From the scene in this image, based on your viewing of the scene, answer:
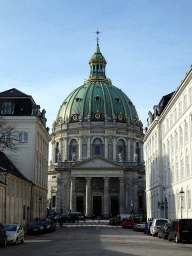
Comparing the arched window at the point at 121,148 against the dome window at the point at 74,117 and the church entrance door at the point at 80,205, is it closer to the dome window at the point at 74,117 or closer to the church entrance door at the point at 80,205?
the dome window at the point at 74,117

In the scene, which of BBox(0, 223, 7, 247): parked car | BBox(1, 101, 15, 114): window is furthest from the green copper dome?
BBox(0, 223, 7, 247): parked car

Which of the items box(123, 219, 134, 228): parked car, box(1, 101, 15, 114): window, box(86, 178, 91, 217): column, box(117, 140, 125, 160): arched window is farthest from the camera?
box(117, 140, 125, 160): arched window

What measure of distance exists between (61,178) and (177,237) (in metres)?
79.5

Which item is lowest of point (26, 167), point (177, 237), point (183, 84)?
point (177, 237)

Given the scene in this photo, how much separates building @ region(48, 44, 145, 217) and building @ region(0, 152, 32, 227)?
A: 45848 mm

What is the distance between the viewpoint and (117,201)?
102875 millimetres

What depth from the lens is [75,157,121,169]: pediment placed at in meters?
98.6

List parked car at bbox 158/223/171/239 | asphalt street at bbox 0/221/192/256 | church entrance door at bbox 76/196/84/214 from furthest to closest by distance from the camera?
1. church entrance door at bbox 76/196/84/214
2. parked car at bbox 158/223/171/239
3. asphalt street at bbox 0/221/192/256

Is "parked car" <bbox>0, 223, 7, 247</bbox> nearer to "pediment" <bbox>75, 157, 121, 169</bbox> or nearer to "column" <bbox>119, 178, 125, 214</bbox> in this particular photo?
"pediment" <bbox>75, 157, 121, 169</bbox>

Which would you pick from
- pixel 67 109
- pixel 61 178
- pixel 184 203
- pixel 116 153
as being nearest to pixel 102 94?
pixel 67 109

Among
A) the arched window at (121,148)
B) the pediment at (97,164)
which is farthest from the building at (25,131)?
the arched window at (121,148)

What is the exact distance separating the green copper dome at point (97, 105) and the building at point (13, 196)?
64.7m

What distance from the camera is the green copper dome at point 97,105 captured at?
4584 inches

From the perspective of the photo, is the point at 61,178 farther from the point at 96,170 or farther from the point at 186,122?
the point at 186,122
